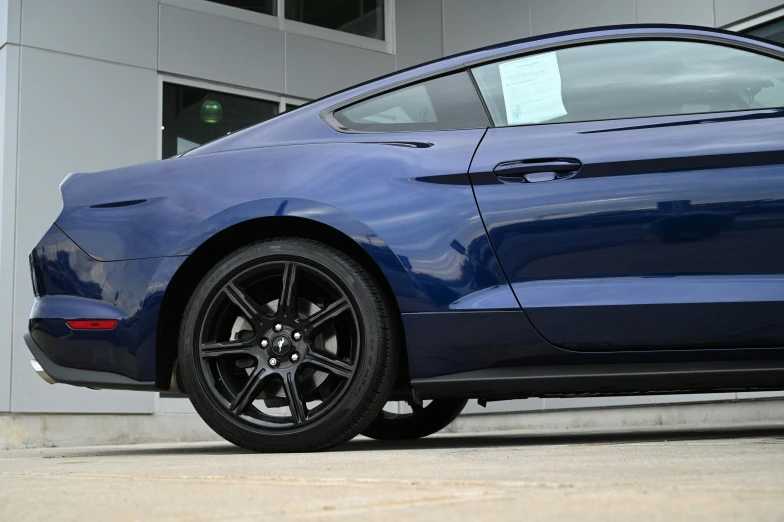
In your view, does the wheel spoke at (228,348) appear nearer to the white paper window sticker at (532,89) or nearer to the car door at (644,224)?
the car door at (644,224)

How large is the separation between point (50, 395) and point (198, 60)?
10.9ft

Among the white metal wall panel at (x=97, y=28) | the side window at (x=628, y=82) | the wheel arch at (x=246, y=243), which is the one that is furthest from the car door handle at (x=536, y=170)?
the white metal wall panel at (x=97, y=28)

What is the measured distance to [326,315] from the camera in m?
3.05

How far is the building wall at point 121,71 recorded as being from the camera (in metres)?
7.71

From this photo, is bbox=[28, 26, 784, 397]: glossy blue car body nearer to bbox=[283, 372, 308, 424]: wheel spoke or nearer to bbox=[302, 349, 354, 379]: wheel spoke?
bbox=[302, 349, 354, 379]: wheel spoke

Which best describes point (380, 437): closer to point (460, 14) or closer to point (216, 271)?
point (216, 271)

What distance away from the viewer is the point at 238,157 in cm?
329

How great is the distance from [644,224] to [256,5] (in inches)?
284

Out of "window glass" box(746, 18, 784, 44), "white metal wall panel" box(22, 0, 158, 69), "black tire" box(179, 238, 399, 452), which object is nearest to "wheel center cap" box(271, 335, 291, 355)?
"black tire" box(179, 238, 399, 452)

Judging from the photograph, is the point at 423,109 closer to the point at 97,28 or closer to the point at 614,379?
the point at 614,379

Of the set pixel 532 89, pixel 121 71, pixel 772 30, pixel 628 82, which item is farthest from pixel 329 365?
pixel 121 71

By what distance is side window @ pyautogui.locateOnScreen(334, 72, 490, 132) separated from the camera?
327 centimetres

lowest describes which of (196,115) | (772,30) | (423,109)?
(423,109)

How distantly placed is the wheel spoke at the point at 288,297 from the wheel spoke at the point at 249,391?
7.6 inches
